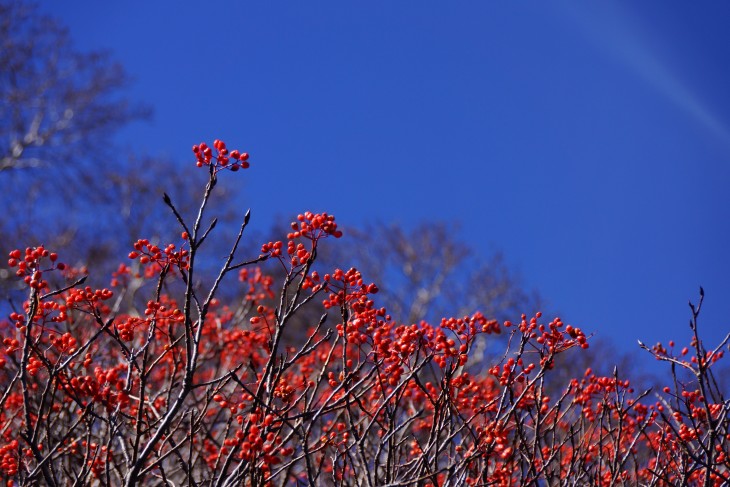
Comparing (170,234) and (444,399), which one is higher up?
(170,234)

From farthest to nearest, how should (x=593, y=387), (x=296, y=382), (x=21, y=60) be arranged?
(x=21, y=60), (x=296, y=382), (x=593, y=387)

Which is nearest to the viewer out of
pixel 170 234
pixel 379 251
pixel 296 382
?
pixel 296 382

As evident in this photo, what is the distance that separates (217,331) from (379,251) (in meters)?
9.32

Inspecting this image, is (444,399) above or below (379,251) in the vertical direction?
below

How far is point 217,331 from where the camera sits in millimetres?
6191

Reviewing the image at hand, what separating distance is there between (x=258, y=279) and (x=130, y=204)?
10.0 meters

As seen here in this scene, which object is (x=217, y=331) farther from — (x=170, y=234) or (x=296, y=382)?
(x=170, y=234)

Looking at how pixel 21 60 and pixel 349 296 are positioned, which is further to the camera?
pixel 21 60

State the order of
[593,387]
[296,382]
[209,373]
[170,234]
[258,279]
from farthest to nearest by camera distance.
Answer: [170,234]
[209,373]
[296,382]
[258,279]
[593,387]

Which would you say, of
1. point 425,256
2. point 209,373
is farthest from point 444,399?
point 425,256

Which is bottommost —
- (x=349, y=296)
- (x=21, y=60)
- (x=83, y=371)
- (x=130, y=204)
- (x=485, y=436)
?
(x=485, y=436)

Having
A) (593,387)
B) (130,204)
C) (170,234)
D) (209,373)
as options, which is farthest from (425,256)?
(593,387)

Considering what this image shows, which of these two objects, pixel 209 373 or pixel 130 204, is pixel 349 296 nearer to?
pixel 209 373

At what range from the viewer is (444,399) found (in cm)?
297
